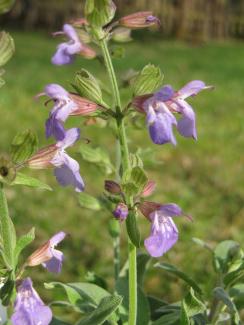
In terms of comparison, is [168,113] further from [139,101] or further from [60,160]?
[60,160]

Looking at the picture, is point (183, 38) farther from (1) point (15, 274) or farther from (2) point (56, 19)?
(1) point (15, 274)

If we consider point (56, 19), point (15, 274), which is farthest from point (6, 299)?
point (56, 19)

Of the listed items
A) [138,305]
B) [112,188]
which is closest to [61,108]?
[112,188]

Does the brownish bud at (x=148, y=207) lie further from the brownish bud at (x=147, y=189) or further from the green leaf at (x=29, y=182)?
the green leaf at (x=29, y=182)

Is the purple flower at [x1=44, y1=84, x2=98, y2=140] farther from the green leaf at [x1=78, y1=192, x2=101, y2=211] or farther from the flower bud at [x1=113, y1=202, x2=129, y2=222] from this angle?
the green leaf at [x1=78, y1=192, x2=101, y2=211]

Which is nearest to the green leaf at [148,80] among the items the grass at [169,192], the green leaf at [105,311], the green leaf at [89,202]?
the grass at [169,192]

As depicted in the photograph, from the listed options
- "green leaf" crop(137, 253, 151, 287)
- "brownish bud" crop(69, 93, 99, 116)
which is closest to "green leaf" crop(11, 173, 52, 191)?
"brownish bud" crop(69, 93, 99, 116)
